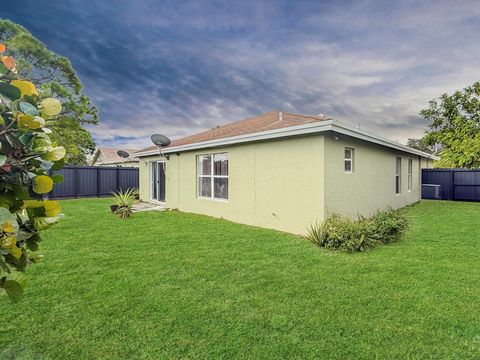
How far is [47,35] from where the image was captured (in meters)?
15.4

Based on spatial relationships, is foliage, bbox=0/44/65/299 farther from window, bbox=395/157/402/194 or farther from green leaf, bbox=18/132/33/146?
window, bbox=395/157/402/194

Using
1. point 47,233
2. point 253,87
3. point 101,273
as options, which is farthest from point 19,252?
point 253,87

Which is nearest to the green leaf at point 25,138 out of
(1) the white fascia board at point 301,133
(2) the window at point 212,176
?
(1) the white fascia board at point 301,133

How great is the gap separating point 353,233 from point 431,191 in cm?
1408

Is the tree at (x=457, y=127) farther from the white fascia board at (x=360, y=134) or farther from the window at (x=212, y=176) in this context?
the window at (x=212, y=176)

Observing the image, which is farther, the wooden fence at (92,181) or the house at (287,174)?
the wooden fence at (92,181)

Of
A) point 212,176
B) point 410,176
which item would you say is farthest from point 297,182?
point 410,176

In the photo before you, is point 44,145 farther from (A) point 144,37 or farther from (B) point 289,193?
(A) point 144,37

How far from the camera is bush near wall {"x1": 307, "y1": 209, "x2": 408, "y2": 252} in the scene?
621 cm

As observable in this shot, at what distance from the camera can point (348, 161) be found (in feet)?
28.1

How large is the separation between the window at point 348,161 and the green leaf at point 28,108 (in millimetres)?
8199

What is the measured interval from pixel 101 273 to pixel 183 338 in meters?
2.45

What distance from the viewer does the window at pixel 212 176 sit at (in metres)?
10.1

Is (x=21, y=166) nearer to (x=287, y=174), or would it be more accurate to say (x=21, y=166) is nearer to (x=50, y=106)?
(x=50, y=106)
